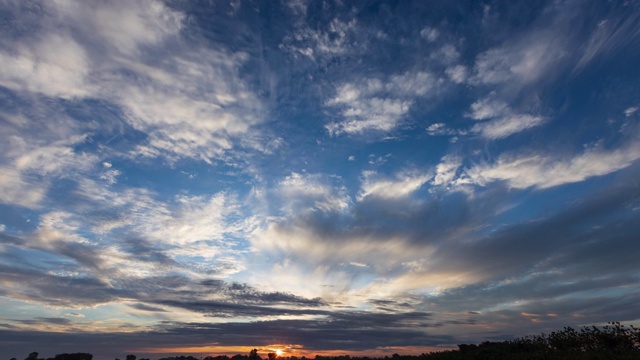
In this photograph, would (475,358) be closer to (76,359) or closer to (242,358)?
(242,358)

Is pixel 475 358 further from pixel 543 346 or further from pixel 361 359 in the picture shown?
pixel 361 359

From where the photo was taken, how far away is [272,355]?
103250 mm

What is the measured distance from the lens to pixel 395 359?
67.2 metres

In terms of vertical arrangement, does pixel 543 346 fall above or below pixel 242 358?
above

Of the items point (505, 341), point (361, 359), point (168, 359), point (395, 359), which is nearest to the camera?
point (505, 341)

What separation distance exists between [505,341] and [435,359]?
1332cm

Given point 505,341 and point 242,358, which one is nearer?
point 505,341

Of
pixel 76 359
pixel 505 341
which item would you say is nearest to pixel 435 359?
pixel 505 341

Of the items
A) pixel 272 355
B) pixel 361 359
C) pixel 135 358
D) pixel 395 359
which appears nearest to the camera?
pixel 395 359

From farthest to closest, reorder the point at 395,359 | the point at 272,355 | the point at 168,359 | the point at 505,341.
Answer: the point at 168,359 < the point at 272,355 < the point at 395,359 < the point at 505,341

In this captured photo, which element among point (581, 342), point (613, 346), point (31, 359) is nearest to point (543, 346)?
point (581, 342)

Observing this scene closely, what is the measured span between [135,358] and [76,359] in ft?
146

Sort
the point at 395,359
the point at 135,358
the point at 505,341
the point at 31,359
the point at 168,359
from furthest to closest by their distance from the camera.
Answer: the point at 168,359
the point at 31,359
the point at 135,358
the point at 395,359
the point at 505,341

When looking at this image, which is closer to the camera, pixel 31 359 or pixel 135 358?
pixel 135 358
